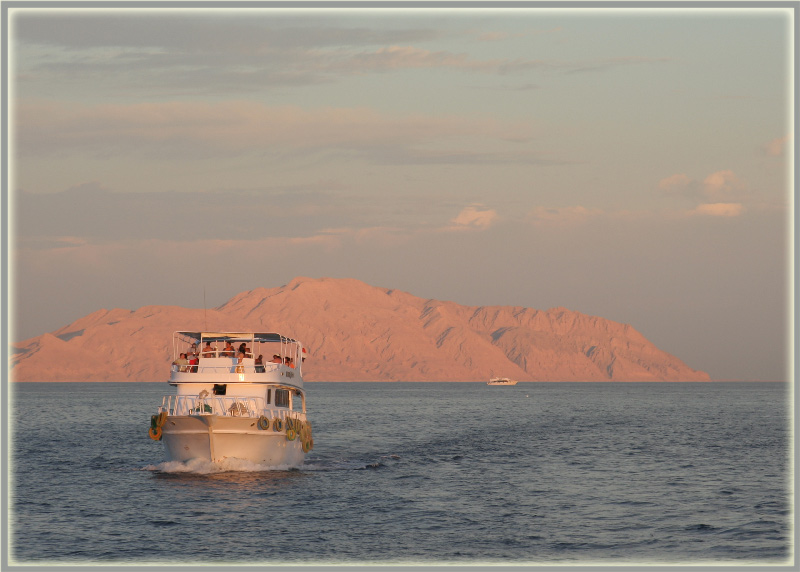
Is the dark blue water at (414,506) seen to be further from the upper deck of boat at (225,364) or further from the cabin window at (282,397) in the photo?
the upper deck of boat at (225,364)

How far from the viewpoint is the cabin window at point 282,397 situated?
53812mm

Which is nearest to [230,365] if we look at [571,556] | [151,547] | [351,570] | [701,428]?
[151,547]

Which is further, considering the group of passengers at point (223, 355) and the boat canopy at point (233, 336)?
the boat canopy at point (233, 336)

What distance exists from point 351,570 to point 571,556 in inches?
482

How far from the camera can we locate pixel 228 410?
50.0 metres

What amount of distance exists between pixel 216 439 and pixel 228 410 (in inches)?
71.1

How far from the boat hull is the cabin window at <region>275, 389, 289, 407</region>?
10.7ft

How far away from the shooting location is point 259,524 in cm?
3844

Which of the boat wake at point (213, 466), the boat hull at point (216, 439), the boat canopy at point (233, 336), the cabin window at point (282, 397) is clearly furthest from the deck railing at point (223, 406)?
the boat canopy at point (233, 336)

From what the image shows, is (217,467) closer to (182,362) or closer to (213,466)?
(213,466)

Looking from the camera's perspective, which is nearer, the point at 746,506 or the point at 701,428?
the point at 746,506

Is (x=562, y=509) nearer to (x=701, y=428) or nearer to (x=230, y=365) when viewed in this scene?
(x=230, y=365)

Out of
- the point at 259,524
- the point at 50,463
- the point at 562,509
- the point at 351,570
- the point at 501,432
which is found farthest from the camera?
the point at 501,432

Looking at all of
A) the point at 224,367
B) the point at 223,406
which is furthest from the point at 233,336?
the point at 223,406
